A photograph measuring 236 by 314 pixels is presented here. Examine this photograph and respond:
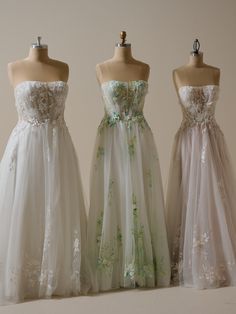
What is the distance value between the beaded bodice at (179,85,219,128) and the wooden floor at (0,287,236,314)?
0.85 metres

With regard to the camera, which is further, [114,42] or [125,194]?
[114,42]

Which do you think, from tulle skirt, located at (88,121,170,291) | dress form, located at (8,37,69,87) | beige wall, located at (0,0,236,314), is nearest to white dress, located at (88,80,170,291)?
tulle skirt, located at (88,121,170,291)

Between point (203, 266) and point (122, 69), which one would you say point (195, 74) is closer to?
point (122, 69)

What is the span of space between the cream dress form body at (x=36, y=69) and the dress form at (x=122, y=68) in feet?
0.68

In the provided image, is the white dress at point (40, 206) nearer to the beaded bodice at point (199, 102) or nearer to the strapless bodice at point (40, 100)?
the strapless bodice at point (40, 100)

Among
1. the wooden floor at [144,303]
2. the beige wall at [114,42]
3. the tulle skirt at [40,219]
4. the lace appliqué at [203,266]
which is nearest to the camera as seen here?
the wooden floor at [144,303]

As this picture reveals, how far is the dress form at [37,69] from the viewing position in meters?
2.12

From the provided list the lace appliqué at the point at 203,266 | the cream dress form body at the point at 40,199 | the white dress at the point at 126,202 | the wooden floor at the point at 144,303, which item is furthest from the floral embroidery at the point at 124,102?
the wooden floor at the point at 144,303

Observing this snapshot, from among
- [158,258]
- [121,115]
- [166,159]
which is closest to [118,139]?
[121,115]

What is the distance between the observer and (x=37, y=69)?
213cm

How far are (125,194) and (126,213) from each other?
9 cm

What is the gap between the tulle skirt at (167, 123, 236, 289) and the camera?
2.12m

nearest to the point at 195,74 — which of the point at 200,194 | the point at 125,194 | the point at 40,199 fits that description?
the point at 200,194

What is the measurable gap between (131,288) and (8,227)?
63 centimetres
